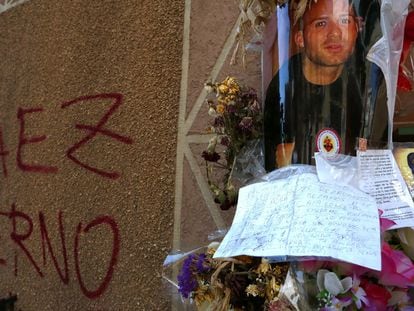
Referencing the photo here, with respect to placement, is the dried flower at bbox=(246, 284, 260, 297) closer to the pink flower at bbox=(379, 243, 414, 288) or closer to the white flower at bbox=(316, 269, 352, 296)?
the white flower at bbox=(316, 269, 352, 296)

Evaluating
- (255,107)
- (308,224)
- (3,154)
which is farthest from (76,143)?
(308,224)

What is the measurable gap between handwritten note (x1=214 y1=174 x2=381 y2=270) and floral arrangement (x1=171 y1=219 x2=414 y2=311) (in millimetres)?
63

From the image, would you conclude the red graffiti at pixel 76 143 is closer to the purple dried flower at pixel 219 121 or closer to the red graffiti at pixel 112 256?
the red graffiti at pixel 112 256

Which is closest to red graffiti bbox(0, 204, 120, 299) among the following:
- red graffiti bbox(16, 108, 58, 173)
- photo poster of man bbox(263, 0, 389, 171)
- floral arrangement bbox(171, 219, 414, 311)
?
red graffiti bbox(16, 108, 58, 173)

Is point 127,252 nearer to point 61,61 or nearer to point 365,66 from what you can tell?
point 61,61

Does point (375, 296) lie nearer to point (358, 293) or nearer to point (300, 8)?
point (358, 293)

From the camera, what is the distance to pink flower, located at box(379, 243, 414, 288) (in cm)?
144


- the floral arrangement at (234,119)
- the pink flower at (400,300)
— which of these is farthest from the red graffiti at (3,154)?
the pink flower at (400,300)

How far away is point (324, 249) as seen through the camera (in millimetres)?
1378

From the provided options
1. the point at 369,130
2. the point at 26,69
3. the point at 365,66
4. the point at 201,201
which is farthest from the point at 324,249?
the point at 26,69

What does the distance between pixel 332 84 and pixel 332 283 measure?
603 mm

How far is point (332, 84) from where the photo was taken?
1.65 m

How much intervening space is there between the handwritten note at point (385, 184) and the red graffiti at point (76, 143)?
5.41ft

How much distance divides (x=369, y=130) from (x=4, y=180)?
2905 mm
